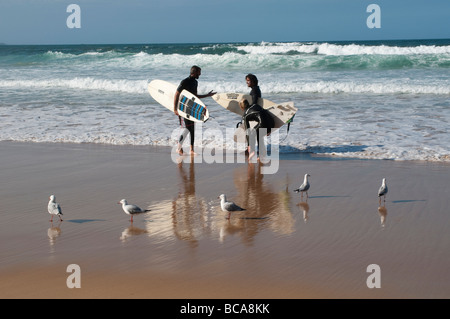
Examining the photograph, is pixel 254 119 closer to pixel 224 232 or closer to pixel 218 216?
pixel 218 216

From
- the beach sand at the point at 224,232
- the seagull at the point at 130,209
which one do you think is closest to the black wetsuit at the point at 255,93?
the beach sand at the point at 224,232

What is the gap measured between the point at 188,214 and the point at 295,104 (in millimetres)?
10606

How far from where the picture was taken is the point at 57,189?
22.9 feet

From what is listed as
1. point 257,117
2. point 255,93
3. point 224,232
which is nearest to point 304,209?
point 224,232

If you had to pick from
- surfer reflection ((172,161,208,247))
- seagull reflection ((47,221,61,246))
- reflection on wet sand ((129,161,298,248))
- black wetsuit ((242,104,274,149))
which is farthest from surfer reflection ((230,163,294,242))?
seagull reflection ((47,221,61,246))

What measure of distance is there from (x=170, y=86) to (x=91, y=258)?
668 cm

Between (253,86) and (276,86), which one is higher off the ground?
(276,86)

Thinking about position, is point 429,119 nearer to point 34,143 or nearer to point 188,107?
point 188,107

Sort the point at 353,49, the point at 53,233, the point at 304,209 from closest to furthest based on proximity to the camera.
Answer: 1. the point at 53,233
2. the point at 304,209
3. the point at 353,49

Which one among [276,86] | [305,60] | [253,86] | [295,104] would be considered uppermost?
[305,60]

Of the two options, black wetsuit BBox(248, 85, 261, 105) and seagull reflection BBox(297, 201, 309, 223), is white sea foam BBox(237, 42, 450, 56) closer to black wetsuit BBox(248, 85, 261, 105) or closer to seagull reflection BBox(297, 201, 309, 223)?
black wetsuit BBox(248, 85, 261, 105)

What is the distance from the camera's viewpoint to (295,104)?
52.3 ft

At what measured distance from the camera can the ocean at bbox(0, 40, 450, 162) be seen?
34.0 ft
